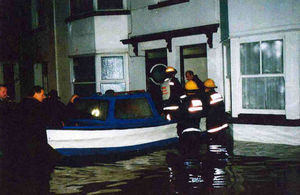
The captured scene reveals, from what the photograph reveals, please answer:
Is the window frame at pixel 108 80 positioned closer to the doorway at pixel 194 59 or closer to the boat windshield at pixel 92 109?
the doorway at pixel 194 59

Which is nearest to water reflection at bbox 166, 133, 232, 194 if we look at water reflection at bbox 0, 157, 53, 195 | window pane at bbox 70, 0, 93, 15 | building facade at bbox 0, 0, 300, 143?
building facade at bbox 0, 0, 300, 143

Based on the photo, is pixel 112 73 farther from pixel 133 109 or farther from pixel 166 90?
pixel 133 109

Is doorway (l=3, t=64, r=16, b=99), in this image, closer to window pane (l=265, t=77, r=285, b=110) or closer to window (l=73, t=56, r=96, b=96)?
window (l=73, t=56, r=96, b=96)

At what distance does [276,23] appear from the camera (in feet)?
34.4

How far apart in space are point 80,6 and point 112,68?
2.97m

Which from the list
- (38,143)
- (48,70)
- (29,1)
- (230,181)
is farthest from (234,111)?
(29,1)

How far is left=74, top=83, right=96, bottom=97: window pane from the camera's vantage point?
15.7 metres

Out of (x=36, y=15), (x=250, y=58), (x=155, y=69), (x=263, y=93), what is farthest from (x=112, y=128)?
(x=36, y=15)

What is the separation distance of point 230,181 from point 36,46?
14.0 meters

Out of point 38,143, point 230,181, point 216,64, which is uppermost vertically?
point 216,64

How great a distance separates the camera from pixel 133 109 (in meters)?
9.70

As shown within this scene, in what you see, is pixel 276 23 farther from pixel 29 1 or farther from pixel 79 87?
pixel 29 1

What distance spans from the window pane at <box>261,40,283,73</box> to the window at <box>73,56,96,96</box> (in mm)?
6821

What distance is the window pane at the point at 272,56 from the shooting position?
1056cm
